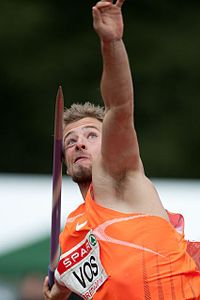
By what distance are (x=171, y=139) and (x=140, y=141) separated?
1.67ft

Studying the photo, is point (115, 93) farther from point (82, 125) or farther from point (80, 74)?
point (80, 74)

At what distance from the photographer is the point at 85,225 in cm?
596

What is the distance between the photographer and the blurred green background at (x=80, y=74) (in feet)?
53.5

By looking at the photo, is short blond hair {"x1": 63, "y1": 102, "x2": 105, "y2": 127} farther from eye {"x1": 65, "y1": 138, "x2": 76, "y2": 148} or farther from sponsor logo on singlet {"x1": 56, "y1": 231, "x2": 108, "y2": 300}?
sponsor logo on singlet {"x1": 56, "y1": 231, "x2": 108, "y2": 300}

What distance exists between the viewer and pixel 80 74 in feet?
54.5

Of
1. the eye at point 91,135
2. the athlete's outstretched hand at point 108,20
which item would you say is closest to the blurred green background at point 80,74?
the eye at point 91,135

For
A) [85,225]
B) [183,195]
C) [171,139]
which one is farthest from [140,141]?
[85,225]

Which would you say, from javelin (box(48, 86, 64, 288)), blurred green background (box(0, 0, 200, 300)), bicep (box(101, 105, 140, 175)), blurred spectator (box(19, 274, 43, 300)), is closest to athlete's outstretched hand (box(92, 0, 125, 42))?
bicep (box(101, 105, 140, 175))

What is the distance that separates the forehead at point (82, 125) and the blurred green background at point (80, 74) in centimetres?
954

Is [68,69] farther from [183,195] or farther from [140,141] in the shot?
[183,195]

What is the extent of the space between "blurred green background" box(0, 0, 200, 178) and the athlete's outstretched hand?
1060cm

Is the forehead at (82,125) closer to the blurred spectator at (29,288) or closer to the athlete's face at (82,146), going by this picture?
the athlete's face at (82,146)

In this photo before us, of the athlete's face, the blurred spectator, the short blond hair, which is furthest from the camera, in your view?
the blurred spectator

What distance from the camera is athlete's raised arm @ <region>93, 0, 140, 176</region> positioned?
5438 mm
